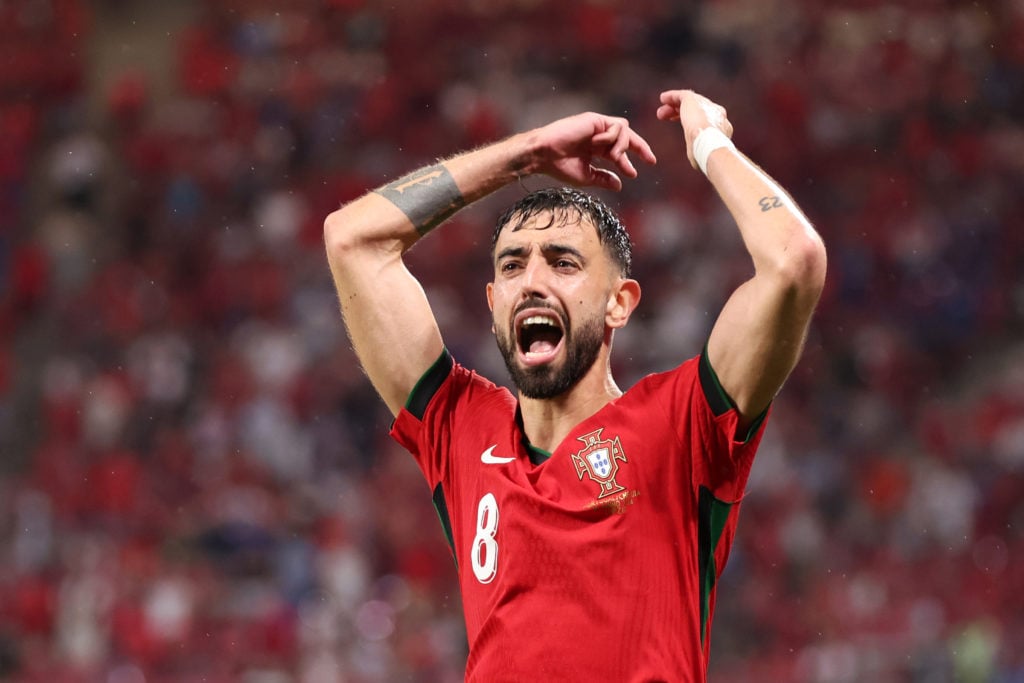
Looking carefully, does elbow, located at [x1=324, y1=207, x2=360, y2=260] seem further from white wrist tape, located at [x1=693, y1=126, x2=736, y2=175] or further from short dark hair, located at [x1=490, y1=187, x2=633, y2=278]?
white wrist tape, located at [x1=693, y1=126, x2=736, y2=175]

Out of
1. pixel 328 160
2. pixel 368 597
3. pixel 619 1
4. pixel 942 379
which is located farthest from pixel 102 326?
pixel 942 379

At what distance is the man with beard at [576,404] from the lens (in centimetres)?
283

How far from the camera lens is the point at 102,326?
35.8 feet

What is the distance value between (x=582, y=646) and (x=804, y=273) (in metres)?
0.93

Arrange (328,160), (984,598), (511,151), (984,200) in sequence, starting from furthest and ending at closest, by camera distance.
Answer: (328,160) < (984,200) < (984,598) < (511,151)

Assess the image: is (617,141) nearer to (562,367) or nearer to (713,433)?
(562,367)

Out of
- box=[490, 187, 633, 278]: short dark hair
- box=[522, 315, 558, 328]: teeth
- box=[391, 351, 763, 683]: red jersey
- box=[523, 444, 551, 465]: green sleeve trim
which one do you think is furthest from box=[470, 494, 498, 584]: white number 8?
box=[490, 187, 633, 278]: short dark hair

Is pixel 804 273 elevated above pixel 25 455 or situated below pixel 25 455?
below

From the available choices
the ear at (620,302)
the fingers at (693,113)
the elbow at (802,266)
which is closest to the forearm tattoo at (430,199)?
the ear at (620,302)

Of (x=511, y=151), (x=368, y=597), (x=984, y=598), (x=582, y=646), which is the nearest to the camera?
(x=582, y=646)

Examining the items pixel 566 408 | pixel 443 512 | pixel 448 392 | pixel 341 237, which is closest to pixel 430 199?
pixel 341 237

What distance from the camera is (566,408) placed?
3270mm

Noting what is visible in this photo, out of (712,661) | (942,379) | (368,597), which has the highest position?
(942,379)

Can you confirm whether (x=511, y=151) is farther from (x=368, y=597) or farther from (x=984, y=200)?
(x=984, y=200)
